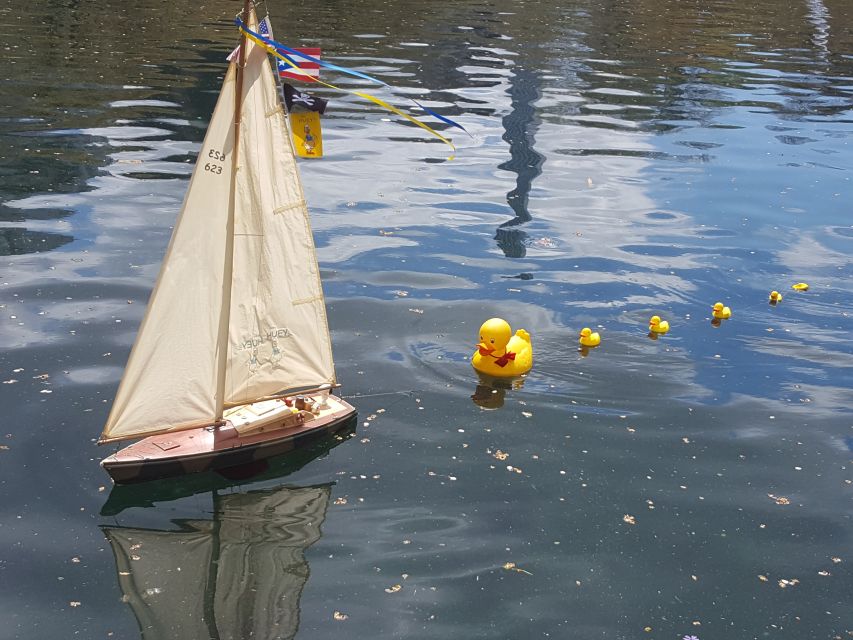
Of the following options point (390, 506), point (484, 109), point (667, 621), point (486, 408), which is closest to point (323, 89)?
point (484, 109)

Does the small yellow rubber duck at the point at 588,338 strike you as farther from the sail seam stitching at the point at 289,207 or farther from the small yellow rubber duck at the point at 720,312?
the sail seam stitching at the point at 289,207

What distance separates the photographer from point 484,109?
33906 millimetres

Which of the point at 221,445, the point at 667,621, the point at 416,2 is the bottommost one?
the point at 667,621

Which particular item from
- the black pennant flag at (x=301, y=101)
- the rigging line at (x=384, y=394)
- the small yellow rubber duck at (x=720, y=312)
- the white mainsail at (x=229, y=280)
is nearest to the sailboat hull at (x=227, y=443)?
the white mainsail at (x=229, y=280)

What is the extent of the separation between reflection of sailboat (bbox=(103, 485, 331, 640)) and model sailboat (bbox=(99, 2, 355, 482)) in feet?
2.86

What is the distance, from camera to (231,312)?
13.8 meters

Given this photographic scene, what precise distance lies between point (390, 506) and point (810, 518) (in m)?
5.21

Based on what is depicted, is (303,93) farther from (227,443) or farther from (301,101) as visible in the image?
(227,443)

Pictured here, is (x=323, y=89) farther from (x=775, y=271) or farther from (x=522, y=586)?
(x=522, y=586)

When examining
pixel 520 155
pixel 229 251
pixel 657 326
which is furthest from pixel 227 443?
pixel 520 155

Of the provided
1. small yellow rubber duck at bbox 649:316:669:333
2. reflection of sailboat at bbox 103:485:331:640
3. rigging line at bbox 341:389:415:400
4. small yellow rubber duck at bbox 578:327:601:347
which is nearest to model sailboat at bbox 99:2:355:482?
reflection of sailboat at bbox 103:485:331:640

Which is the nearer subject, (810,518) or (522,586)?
(522,586)

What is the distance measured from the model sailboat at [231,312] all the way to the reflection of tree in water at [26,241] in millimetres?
8461

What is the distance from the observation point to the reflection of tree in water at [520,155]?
23109mm
